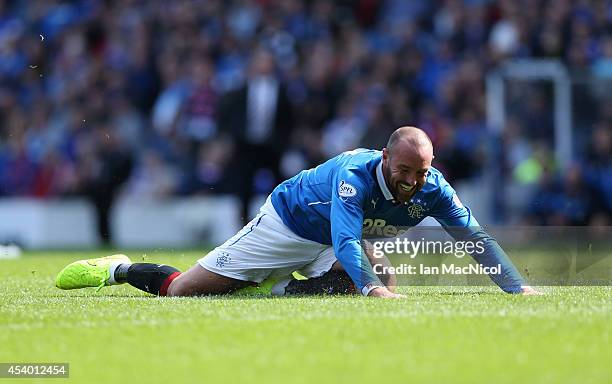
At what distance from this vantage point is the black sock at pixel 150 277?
31.2ft

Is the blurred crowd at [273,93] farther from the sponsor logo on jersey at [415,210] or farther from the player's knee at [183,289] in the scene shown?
the sponsor logo on jersey at [415,210]

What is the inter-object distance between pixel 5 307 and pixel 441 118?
11.7m

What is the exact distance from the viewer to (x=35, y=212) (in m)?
21.8

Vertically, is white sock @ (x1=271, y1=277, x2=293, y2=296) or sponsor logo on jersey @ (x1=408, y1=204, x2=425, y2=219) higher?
sponsor logo on jersey @ (x1=408, y1=204, x2=425, y2=219)

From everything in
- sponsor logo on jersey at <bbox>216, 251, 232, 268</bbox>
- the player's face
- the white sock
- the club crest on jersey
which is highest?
the player's face

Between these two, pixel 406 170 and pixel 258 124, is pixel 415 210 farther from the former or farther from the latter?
pixel 258 124

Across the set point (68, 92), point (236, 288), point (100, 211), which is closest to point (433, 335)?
point (236, 288)

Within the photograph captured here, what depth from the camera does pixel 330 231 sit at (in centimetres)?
890

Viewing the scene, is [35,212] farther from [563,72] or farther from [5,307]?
[5,307]

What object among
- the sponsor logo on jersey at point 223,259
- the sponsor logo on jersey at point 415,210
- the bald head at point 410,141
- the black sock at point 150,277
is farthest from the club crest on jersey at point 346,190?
the black sock at point 150,277

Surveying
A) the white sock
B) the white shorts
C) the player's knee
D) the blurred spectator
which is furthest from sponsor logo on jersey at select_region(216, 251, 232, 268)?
the blurred spectator

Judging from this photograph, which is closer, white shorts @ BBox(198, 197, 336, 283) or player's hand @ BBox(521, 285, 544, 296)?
player's hand @ BBox(521, 285, 544, 296)

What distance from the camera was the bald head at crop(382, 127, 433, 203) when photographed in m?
8.00

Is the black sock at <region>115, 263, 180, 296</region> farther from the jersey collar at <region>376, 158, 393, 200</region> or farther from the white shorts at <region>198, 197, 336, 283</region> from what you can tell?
the jersey collar at <region>376, 158, 393, 200</region>
